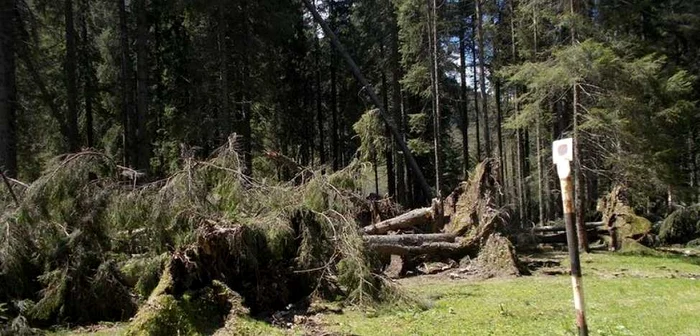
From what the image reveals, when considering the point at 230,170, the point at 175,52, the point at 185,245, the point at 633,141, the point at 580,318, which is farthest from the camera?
the point at 175,52

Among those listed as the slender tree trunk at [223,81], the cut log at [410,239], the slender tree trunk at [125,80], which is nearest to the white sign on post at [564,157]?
the cut log at [410,239]

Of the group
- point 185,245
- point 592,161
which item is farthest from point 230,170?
point 592,161

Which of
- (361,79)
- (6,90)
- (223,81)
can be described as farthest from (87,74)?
(361,79)

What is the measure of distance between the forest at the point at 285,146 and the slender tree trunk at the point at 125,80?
4.6 inches

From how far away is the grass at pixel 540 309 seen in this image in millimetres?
6457

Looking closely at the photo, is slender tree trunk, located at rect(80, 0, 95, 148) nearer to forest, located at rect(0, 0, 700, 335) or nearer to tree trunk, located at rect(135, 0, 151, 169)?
forest, located at rect(0, 0, 700, 335)

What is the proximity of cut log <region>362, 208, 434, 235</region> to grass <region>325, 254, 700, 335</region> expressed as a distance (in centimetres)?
225

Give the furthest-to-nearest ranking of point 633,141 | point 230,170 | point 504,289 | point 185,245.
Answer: point 633,141 → point 504,289 → point 230,170 → point 185,245

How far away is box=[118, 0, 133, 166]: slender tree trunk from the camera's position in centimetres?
1783

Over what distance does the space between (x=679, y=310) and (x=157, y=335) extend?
6.69 meters

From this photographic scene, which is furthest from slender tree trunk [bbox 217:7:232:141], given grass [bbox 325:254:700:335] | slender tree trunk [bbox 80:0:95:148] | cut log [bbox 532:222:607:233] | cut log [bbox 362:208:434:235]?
cut log [bbox 532:222:607:233]

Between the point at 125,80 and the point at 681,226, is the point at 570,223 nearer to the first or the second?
the point at 681,226

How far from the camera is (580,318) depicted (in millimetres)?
4348

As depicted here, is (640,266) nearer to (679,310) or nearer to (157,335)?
(679,310)
